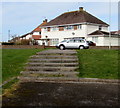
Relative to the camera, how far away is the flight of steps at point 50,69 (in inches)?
308

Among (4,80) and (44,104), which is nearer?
(44,104)

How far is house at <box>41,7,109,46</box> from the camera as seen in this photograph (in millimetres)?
40000

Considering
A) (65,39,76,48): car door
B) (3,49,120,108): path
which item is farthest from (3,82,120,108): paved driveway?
(65,39,76,48): car door

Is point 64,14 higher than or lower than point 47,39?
higher

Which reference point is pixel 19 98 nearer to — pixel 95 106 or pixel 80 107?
pixel 80 107

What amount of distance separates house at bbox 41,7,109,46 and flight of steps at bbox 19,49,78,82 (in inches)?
1185

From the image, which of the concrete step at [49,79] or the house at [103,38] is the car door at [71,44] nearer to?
the concrete step at [49,79]

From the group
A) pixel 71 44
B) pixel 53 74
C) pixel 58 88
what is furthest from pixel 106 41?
pixel 58 88

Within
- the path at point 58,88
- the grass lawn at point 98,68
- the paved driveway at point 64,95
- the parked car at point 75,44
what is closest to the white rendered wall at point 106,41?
the parked car at point 75,44

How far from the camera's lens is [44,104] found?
4.85m

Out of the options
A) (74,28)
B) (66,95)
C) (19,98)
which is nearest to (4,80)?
(19,98)

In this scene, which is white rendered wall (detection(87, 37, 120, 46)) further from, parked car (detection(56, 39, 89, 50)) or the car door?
the car door

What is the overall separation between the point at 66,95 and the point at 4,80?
10.2ft

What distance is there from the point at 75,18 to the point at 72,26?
97.2 inches
